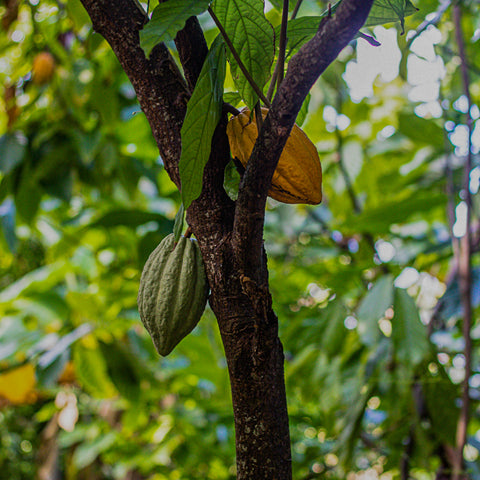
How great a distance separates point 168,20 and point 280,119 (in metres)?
0.11

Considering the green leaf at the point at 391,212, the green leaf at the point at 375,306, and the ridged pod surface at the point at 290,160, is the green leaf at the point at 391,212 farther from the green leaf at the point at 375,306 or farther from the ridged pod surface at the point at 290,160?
the ridged pod surface at the point at 290,160

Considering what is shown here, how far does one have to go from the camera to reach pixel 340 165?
1.50 meters

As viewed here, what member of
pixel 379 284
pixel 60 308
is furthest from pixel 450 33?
pixel 60 308

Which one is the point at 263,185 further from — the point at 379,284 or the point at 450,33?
the point at 450,33

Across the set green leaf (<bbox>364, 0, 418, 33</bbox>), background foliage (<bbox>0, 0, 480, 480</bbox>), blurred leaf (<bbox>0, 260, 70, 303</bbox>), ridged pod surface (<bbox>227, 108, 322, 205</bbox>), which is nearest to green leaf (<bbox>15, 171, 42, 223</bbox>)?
background foliage (<bbox>0, 0, 480, 480</bbox>)

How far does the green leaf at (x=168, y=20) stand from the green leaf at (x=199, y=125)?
2.2 inches

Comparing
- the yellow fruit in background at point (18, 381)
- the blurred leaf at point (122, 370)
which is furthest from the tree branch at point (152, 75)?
the yellow fruit in background at point (18, 381)

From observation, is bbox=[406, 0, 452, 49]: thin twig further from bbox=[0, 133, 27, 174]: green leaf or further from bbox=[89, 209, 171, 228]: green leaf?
bbox=[0, 133, 27, 174]: green leaf

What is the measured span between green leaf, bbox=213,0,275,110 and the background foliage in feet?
1.75

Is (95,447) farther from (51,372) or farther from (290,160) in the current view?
(290,160)

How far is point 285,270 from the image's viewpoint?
1.68 meters

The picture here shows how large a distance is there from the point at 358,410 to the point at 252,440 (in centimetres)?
71

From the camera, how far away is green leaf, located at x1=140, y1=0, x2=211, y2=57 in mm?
377

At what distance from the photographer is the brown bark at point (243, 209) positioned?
38cm
